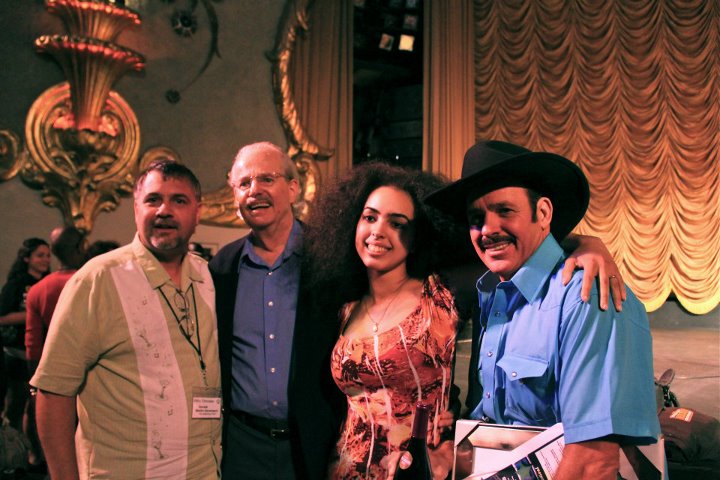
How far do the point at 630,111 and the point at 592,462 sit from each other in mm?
8107

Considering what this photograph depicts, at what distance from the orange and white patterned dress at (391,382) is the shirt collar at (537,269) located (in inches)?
16.3

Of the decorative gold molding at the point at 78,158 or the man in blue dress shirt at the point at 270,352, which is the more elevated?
the decorative gold molding at the point at 78,158

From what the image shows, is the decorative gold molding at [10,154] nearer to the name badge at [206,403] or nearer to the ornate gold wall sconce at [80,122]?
the ornate gold wall sconce at [80,122]

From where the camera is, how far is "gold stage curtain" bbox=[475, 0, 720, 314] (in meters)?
8.27

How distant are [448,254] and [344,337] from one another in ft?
1.19

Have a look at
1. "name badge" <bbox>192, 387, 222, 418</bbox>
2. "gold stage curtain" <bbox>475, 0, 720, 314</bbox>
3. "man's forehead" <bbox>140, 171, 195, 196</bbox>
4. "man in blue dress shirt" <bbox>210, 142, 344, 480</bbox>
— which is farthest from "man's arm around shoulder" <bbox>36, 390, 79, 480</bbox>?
"gold stage curtain" <bbox>475, 0, 720, 314</bbox>

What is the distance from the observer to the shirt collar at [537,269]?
1366mm

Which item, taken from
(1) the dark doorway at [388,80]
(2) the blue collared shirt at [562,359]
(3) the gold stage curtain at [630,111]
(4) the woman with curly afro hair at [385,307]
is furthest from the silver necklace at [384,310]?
(1) the dark doorway at [388,80]

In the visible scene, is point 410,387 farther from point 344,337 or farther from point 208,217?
point 208,217

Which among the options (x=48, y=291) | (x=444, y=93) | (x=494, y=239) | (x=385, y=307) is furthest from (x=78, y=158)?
(x=444, y=93)

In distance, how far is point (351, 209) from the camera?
6.60 ft

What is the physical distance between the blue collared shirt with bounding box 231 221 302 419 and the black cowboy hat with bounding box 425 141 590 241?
77 cm

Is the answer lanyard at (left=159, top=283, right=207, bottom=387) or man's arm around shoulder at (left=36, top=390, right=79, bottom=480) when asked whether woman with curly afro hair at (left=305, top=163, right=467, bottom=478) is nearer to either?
lanyard at (left=159, top=283, right=207, bottom=387)

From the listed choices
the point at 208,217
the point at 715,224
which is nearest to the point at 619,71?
the point at 715,224
